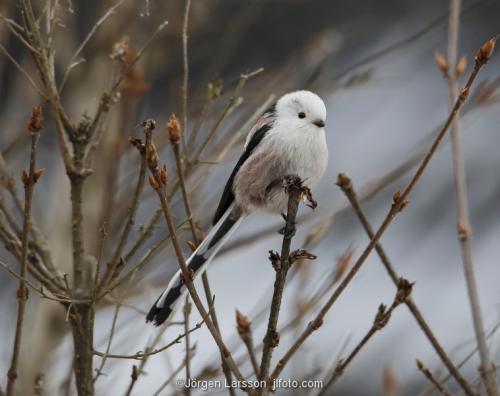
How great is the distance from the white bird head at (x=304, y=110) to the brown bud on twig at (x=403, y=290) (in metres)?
0.77

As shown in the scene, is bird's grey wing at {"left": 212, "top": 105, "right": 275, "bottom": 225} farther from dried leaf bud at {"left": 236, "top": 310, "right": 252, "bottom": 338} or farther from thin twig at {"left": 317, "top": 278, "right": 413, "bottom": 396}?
thin twig at {"left": 317, "top": 278, "right": 413, "bottom": 396}

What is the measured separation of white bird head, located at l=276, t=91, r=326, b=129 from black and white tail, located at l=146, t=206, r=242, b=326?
396 millimetres

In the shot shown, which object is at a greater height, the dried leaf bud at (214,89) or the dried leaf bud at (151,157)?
the dried leaf bud at (214,89)

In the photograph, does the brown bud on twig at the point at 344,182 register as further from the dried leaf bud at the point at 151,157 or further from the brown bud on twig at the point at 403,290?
the dried leaf bud at the point at 151,157

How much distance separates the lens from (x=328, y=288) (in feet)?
7.34

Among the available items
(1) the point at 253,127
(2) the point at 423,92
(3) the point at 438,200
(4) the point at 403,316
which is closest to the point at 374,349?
(4) the point at 403,316

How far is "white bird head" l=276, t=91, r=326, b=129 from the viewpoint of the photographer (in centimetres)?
239

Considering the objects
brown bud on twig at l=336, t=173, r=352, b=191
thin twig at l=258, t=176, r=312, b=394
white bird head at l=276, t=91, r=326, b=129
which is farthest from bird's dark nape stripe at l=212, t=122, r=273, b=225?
brown bud on twig at l=336, t=173, r=352, b=191

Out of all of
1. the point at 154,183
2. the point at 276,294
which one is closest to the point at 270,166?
the point at 276,294

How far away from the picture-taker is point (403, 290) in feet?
5.82

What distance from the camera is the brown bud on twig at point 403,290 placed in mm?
1763

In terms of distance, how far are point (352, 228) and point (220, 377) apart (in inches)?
133

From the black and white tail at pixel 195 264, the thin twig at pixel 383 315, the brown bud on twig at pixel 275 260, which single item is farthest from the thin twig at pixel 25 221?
the thin twig at pixel 383 315

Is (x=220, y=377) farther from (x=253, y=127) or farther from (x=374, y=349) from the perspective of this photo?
(x=374, y=349)
